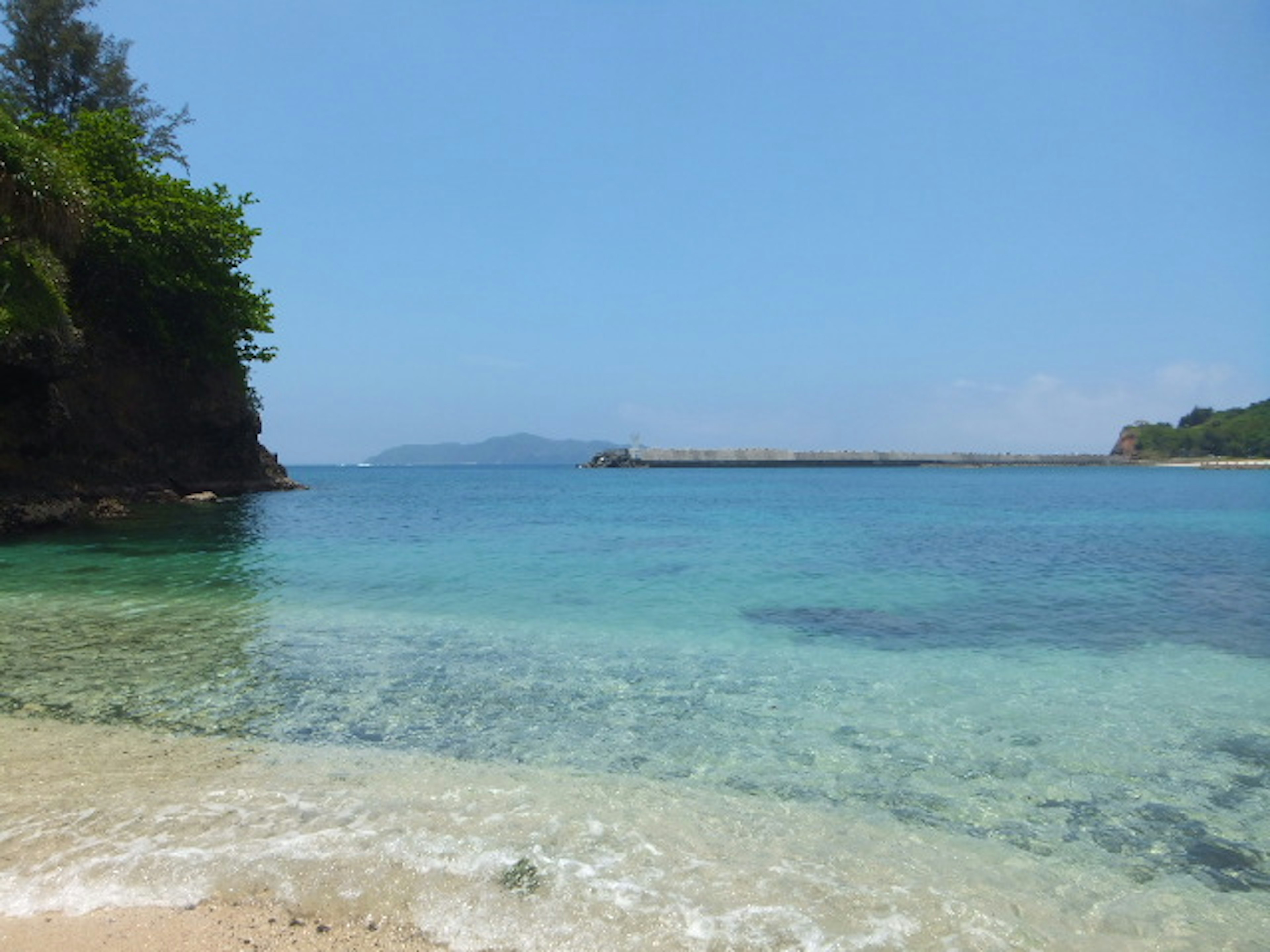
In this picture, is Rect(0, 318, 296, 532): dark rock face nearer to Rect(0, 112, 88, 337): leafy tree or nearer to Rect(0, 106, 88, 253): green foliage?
Rect(0, 112, 88, 337): leafy tree

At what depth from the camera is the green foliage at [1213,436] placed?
13925 centimetres

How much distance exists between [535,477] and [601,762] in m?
103

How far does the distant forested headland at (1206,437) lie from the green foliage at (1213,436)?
0.09 meters

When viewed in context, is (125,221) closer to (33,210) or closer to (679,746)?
(33,210)

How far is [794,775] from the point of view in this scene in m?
5.84

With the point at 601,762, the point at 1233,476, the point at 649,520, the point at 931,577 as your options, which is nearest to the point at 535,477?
the point at 649,520

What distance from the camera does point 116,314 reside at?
3347cm

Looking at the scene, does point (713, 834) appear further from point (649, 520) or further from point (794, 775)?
point (649, 520)

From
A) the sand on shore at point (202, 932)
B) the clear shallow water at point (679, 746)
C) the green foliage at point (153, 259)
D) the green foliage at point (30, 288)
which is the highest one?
the green foliage at point (153, 259)

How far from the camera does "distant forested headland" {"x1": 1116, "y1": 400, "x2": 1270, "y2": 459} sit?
139625 millimetres

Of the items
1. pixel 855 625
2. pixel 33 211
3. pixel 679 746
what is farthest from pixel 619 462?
pixel 679 746

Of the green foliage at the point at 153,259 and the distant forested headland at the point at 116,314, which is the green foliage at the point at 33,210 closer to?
the distant forested headland at the point at 116,314

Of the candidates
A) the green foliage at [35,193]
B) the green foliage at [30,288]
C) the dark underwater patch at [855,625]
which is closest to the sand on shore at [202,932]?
the dark underwater patch at [855,625]

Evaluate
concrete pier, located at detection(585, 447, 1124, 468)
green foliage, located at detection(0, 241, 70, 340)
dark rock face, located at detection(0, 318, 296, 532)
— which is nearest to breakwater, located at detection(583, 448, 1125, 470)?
concrete pier, located at detection(585, 447, 1124, 468)
